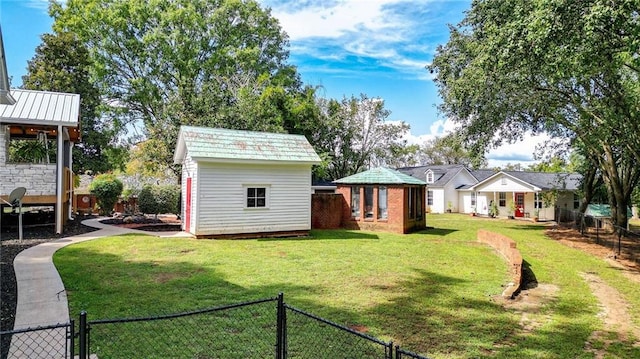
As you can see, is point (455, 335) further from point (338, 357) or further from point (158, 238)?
point (158, 238)

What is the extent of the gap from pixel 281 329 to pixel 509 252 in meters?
10.2

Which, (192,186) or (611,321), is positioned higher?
(192,186)

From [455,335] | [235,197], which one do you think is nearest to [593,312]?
[455,335]

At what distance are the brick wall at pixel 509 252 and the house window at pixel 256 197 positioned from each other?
907cm

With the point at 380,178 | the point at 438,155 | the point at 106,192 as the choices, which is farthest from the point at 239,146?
the point at 438,155

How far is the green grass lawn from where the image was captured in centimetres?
623

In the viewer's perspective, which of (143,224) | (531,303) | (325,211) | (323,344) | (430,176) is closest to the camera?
(323,344)

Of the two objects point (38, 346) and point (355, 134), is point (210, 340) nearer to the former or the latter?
point (38, 346)

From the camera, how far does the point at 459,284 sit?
936 cm

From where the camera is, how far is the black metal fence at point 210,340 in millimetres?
4891

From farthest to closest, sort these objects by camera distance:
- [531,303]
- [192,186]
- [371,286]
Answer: [192,186], [371,286], [531,303]

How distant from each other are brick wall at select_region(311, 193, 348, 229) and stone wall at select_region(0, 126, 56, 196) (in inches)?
439

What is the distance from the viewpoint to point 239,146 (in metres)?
16.1

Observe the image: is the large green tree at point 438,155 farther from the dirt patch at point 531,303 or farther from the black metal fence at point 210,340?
the black metal fence at point 210,340
